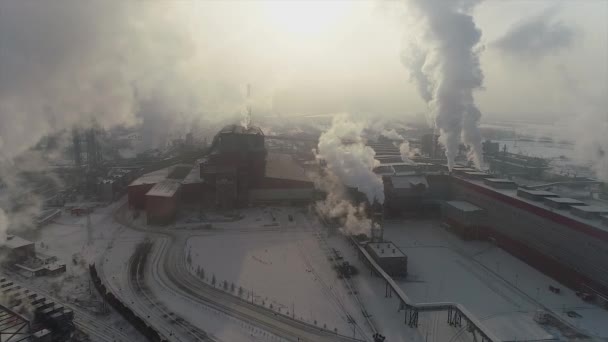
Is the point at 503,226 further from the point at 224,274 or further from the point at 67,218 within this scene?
the point at 67,218

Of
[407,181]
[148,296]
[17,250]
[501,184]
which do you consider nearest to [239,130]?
[407,181]

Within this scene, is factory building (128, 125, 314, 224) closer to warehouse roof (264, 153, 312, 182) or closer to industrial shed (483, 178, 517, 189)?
warehouse roof (264, 153, 312, 182)

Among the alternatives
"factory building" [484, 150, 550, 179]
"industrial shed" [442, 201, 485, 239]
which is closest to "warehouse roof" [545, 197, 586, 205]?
"industrial shed" [442, 201, 485, 239]

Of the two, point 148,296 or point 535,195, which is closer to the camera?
point 148,296

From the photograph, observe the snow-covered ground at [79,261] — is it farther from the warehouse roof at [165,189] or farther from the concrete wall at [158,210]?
the warehouse roof at [165,189]

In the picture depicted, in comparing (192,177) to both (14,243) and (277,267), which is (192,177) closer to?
(14,243)

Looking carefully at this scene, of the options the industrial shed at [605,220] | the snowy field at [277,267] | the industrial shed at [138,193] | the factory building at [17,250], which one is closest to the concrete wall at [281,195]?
the snowy field at [277,267]
